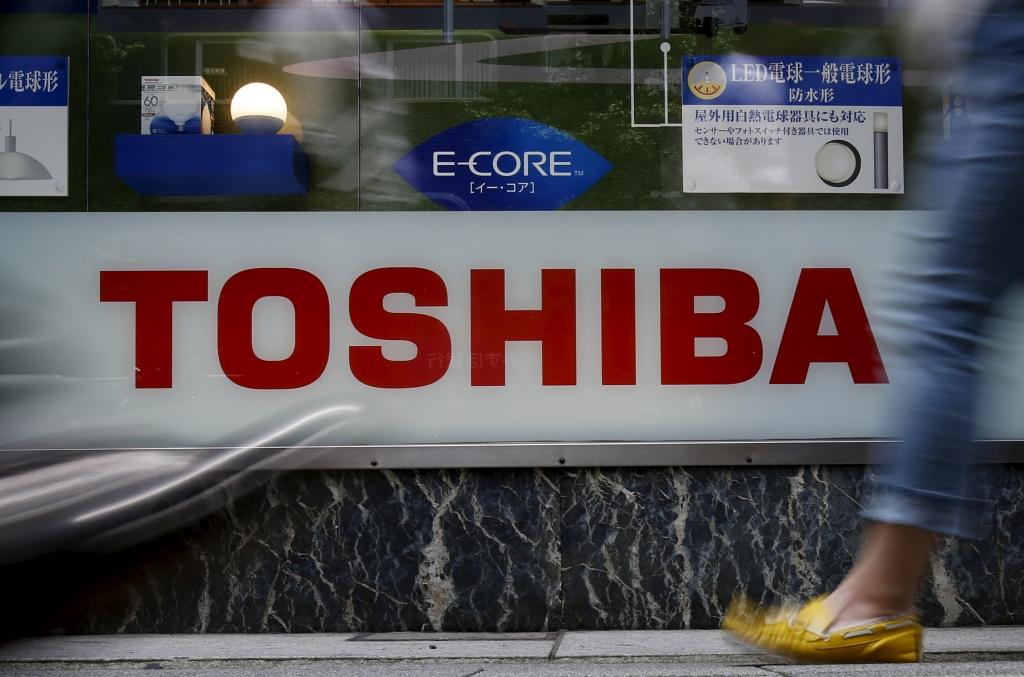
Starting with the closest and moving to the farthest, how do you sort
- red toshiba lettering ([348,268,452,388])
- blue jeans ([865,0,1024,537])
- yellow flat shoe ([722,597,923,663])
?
blue jeans ([865,0,1024,537]) → yellow flat shoe ([722,597,923,663]) → red toshiba lettering ([348,268,452,388])

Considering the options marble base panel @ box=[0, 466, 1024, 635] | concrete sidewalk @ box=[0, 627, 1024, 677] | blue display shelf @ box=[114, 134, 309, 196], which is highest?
blue display shelf @ box=[114, 134, 309, 196]

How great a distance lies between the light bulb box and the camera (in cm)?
404

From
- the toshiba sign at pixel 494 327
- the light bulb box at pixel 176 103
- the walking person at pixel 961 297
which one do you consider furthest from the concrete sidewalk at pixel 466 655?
the light bulb box at pixel 176 103

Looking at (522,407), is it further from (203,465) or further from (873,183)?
(873,183)

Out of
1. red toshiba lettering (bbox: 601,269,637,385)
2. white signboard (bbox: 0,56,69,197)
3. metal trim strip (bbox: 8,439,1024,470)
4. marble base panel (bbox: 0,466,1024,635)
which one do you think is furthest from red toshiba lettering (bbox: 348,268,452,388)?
white signboard (bbox: 0,56,69,197)

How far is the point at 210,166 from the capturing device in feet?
13.2

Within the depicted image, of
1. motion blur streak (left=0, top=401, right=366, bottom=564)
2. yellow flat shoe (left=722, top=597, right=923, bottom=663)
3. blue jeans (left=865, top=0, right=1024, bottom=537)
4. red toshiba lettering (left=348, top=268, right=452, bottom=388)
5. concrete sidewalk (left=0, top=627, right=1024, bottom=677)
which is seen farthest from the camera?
red toshiba lettering (left=348, top=268, right=452, bottom=388)

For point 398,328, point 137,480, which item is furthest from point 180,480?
point 398,328

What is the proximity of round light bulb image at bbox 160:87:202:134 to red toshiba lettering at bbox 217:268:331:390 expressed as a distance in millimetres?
736

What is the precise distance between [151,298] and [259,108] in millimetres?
982

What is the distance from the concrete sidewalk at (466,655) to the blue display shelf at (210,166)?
195cm

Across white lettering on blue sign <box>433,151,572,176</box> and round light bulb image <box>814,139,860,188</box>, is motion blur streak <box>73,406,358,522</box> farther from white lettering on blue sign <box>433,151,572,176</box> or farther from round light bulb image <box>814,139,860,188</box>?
round light bulb image <box>814,139,860,188</box>

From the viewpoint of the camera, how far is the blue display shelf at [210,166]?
158 inches

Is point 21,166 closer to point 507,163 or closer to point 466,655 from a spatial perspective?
point 507,163
